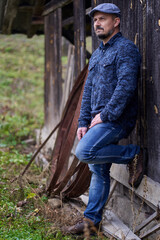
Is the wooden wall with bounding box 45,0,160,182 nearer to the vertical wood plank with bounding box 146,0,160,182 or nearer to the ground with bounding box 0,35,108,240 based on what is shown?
the vertical wood plank with bounding box 146,0,160,182

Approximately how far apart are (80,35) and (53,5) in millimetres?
1828

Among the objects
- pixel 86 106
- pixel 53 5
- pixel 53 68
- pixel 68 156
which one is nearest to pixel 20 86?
pixel 53 68

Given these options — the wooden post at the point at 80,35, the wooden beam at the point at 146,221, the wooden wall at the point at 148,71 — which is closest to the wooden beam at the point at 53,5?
the wooden post at the point at 80,35

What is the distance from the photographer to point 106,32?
310cm

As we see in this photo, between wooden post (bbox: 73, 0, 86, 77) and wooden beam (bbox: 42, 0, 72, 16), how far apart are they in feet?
2.05

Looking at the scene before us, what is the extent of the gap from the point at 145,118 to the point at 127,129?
0.95ft

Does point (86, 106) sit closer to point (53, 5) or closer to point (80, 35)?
point (80, 35)

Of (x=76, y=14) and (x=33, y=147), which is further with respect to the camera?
(x=33, y=147)

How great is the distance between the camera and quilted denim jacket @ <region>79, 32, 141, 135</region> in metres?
2.88

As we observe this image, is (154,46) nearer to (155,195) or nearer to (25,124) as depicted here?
(155,195)

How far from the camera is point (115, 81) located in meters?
3.05

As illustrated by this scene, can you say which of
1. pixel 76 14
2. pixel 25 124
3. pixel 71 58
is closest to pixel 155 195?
pixel 76 14

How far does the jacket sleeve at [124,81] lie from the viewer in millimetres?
2873

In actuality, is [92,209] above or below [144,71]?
below
